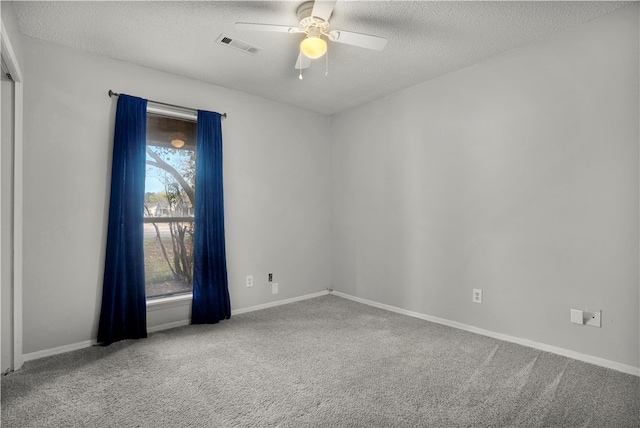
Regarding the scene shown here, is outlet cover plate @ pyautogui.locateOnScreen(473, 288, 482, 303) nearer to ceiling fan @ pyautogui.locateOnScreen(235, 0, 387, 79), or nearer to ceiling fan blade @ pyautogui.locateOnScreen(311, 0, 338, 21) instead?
ceiling fan @ pyautogui.locateOnScreen(235, 0, 387, 79)

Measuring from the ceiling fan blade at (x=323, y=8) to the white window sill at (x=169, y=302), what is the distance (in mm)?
2773

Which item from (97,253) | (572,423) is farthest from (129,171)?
(572,423)

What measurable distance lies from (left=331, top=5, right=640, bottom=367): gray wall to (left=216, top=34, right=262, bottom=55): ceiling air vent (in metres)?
1.70

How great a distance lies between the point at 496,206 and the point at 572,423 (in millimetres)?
1706

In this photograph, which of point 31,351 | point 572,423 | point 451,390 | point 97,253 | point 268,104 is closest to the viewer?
point 572,423

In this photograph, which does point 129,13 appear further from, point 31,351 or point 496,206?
point 496,206

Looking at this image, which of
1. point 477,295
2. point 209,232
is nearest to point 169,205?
point 209,232

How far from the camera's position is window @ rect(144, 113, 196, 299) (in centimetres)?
330

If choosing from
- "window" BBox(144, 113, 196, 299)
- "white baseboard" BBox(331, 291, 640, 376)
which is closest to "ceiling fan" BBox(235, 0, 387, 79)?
"window" BBox(144, 113, 196, 299)

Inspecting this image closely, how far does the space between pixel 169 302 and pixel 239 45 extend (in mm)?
2433

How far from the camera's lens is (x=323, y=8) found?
2.05 meters

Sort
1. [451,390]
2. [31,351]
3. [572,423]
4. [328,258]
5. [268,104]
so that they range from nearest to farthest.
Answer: [572,423]
[451,390]
[31,351]
[268,104]
[328,258]

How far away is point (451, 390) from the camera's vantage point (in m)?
2.07

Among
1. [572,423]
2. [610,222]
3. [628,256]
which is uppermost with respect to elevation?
[610,222]
